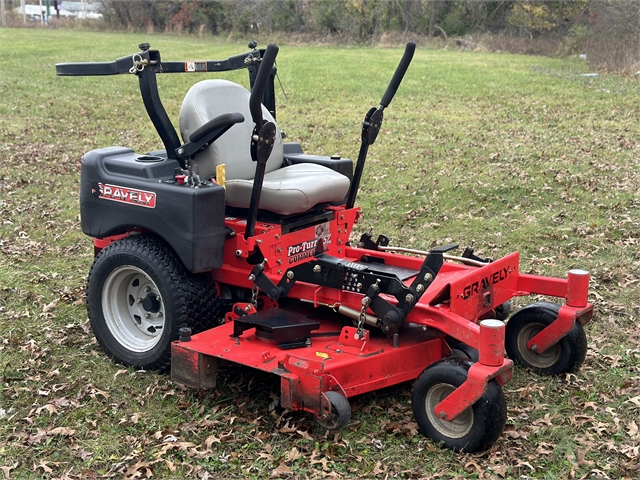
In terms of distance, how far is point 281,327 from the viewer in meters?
4.46

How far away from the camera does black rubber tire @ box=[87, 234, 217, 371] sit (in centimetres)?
484

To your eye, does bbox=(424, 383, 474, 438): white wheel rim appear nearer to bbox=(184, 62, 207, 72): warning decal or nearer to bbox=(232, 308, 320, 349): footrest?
bbox=(232, 308, 320, 349): footrest

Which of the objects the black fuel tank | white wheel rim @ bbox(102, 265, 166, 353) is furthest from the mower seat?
white wheel rim @ bbox(102, 265, 166, 353)

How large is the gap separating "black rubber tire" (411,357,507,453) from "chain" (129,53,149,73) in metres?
2.50

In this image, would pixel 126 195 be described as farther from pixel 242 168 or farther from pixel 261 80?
pixel 261 80

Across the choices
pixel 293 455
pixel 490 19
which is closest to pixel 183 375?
pixel 293 455

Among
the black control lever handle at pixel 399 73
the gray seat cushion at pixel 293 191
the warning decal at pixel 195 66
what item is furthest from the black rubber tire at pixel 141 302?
the black control lever handle at pixel 399 73

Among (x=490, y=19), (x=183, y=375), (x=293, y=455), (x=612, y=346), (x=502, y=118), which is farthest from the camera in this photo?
(x=490, y=19)

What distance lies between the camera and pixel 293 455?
13.2ft

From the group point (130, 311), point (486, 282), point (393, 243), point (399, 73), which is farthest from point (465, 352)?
point (393, 243)

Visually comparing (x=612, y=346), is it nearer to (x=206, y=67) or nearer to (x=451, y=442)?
(x=451, y=442)

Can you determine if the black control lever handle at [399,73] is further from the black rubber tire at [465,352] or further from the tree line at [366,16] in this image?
the tree line at [366,16]

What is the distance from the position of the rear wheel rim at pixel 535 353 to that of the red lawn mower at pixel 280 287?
1 centimetres

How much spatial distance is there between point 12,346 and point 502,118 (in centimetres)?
1070
